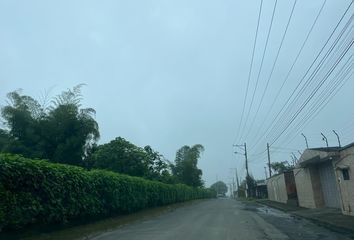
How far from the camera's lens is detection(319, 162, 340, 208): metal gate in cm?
3070

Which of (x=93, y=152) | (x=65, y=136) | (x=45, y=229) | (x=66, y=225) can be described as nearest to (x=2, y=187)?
(x=45, y=229)

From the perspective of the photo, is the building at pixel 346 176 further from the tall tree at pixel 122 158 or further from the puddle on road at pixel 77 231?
the tall tree at pixel 122 158

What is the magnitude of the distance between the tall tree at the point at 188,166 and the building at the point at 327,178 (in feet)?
214

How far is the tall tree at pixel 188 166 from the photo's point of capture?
4186 inches

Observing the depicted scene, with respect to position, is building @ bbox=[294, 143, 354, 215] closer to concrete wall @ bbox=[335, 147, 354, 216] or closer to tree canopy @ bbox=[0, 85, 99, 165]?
concrete wall @ bbox=[335, 147, 354, 216]

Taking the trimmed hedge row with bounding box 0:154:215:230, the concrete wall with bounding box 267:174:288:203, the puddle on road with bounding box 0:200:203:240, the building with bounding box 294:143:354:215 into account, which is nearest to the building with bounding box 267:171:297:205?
the concrete wall with bounding box 267:174:288:203

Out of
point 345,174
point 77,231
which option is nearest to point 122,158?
point 345,174

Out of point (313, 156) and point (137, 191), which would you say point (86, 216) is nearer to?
point (137, 191)

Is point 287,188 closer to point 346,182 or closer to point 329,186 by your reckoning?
point 329,186

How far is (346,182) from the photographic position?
997 inches

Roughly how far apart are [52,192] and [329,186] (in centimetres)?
2210

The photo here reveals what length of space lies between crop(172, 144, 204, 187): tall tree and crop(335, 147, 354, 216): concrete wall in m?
79.2

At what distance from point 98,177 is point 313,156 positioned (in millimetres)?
16523

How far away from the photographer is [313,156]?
31984 mm
